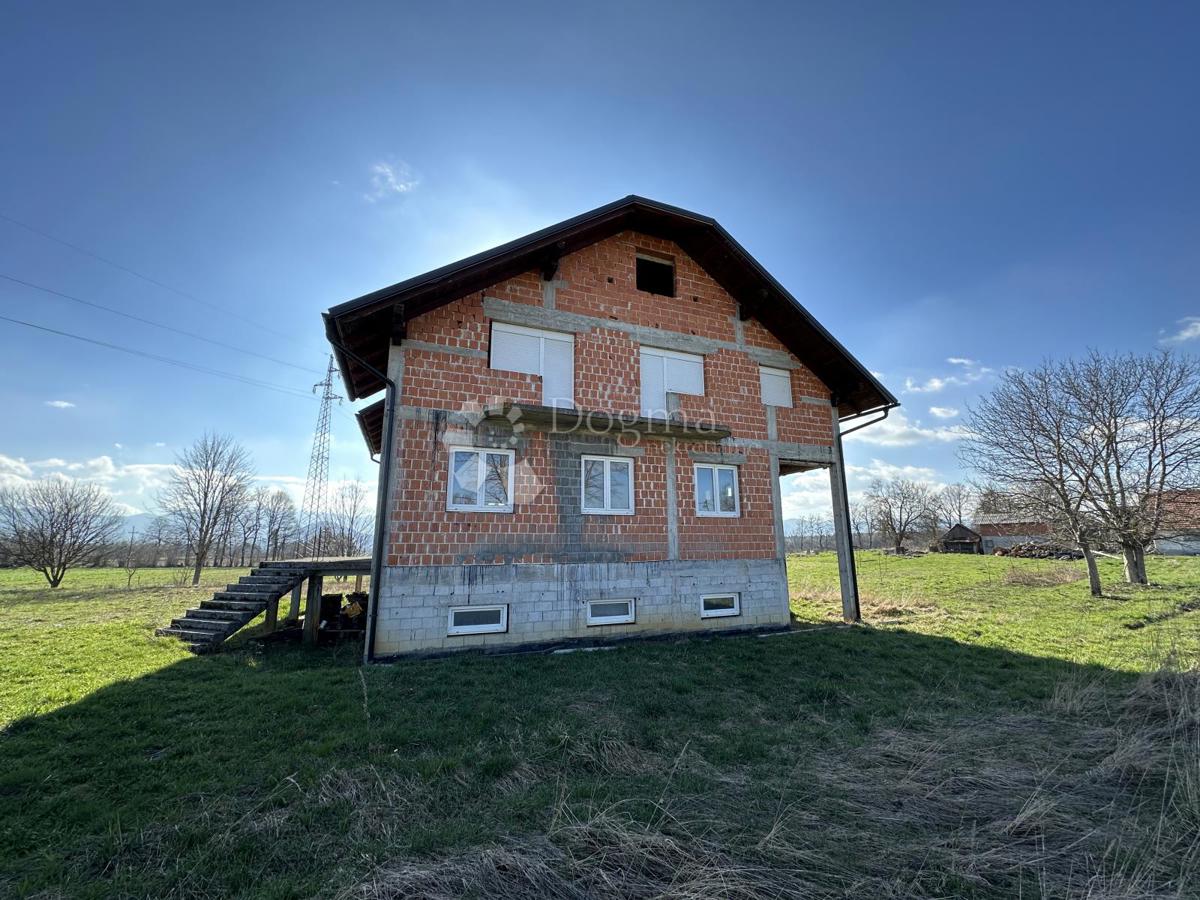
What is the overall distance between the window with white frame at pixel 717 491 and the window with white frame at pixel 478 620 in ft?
14.8

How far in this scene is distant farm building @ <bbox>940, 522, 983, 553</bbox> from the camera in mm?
42531

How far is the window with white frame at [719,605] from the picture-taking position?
10633 mm

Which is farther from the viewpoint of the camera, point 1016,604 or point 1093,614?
point 1016,604

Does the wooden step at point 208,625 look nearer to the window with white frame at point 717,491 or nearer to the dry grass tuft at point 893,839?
the dry grass tuft at point 893,839

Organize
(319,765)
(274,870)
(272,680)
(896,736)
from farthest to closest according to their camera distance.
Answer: (272,680), (896,736), (319,765), (274,870)

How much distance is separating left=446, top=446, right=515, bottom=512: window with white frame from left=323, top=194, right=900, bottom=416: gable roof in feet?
7.90

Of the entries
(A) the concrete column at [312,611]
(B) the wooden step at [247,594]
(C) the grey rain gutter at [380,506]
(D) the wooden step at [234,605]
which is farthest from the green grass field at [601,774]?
(A) the concrete column at [312,611]

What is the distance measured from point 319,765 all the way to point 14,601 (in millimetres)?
21940

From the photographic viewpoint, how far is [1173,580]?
17672mm

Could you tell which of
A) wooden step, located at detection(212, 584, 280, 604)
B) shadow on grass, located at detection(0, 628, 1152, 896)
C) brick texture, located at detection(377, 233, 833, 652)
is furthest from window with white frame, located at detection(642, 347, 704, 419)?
wooden step, located at detection(212, 584, 280, 604)

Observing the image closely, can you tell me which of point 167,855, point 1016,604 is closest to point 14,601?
point 167,855

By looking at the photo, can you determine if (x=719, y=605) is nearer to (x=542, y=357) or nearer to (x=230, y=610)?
(x=542, y=357)

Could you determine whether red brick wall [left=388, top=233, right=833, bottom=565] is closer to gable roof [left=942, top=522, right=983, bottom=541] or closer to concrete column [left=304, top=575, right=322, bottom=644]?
concrete column [left=304, top=575, right=322, bottom=644]

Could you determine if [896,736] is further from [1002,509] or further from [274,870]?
[1002,509]
